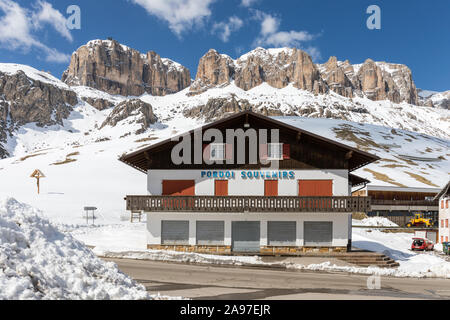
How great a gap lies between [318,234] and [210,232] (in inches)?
285

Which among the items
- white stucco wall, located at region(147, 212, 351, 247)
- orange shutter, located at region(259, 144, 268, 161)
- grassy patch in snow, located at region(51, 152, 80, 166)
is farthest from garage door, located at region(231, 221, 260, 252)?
grassy patch in snow, located at region(51, 152, 80, 166)

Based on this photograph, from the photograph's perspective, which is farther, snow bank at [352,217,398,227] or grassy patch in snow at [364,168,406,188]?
grassy patch in snow at [364,168,406,188]

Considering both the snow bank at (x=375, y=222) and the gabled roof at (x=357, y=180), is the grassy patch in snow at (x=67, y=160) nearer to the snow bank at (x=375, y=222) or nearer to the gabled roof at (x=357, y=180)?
the snow bank at (x=375, y=222)

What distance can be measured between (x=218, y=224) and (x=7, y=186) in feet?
170

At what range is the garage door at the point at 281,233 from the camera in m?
27.4

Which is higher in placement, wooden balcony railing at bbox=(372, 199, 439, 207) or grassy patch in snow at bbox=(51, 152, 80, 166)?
grassy patch in snow at bbox=(51, 152, 80, 166)

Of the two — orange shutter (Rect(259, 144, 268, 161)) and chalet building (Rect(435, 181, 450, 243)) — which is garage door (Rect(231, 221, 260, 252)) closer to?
orange shutter (Rect(259, 144, 268, 161))

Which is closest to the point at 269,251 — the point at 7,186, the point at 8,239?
the point at 8,239

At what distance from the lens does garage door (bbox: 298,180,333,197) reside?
28163mm

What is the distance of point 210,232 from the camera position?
27719 millimetres

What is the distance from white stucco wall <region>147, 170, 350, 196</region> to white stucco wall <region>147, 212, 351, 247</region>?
5.28 ft

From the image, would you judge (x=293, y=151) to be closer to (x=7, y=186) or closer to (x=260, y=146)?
(x=260, y=146)

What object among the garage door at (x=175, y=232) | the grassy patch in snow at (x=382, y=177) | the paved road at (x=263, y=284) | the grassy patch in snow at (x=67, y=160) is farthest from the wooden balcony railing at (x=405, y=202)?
the grassy patch in snow at (x=67, y=160)

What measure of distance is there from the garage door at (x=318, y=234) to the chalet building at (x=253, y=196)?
65 millimetres
